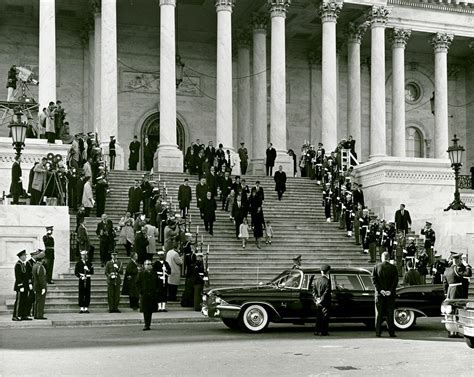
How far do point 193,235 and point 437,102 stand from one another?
2177cm

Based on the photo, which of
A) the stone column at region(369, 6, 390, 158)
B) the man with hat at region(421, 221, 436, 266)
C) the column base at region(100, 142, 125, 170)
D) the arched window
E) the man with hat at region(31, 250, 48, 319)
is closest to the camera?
the man with hat at region(31, 250, 48, 319)

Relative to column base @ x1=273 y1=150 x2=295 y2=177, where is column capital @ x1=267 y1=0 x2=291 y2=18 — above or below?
above

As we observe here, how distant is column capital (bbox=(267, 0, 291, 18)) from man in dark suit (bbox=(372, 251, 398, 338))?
24.7 meters

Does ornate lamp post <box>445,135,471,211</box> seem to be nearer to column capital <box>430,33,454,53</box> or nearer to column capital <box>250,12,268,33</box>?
column capital <box>250,12,268,33</box>

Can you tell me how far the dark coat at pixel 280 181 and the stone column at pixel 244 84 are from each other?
12066 mm

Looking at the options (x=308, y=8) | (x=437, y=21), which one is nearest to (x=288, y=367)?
(x=308, y=8)

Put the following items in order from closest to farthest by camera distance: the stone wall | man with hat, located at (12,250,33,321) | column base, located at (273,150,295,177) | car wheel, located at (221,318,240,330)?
car wheel, located at (221,318,240,330) < man with hat, located at (12,250,33,321) < the stone wall < column base, located at (273,150,295,177)

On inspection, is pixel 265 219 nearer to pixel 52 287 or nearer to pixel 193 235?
pixel 193 235

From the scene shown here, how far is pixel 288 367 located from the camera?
1227 cm

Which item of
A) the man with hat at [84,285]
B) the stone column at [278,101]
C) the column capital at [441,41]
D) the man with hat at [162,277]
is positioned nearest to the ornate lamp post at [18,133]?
the man with hat at [84,285]

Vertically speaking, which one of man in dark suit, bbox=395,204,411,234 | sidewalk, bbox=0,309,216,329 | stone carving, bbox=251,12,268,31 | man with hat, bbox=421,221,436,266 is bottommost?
sidewalk, bbox=0,309,216,329

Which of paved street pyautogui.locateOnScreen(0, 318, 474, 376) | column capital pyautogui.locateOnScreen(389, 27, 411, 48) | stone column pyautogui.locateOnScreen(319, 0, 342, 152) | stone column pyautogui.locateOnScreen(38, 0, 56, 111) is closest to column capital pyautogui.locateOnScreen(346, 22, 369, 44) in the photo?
column capital pyautogui.locateOnScreen(389, 27, 411, 48)

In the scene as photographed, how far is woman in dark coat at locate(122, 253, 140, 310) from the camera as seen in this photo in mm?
22047

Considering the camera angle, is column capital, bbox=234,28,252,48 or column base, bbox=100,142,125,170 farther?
column capital, bbox=234,28,252,48
